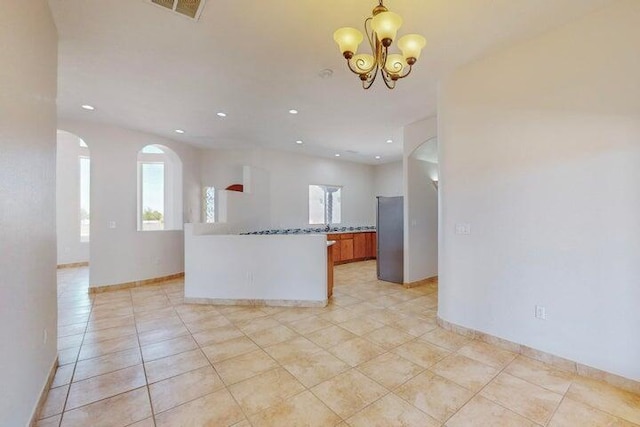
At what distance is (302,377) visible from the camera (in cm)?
234

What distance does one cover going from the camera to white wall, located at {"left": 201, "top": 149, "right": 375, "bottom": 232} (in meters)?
6.68

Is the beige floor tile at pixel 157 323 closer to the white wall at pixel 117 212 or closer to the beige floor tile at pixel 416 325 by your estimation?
the white wall at pixel 117 212

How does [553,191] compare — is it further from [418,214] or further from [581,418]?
[418,214]

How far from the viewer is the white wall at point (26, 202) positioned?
1.43m

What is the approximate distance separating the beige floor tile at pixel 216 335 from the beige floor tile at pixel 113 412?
0.87m

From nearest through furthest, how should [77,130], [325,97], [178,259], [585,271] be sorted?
[585,271], [325,97], [77,130], [178,259]

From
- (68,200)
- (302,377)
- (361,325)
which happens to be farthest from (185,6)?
(68,200)

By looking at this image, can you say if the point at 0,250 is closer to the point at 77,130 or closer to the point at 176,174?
the point at 77,130

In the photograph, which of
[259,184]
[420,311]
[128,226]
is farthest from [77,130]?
[420,311]

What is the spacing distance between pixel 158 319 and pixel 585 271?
4520mm

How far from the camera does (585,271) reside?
2355mm

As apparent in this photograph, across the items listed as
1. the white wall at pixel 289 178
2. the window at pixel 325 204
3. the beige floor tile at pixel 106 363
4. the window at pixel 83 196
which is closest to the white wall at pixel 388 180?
the white wall at pixel 289 178

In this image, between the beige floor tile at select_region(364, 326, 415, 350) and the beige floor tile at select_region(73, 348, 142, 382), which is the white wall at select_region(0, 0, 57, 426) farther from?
the beige floor tile at select_region(364, 326, 415, 350)

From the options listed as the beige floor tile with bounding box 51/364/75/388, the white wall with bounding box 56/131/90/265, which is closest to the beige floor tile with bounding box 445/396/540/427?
the beige floor tile with bounding box 51/364/75/388
